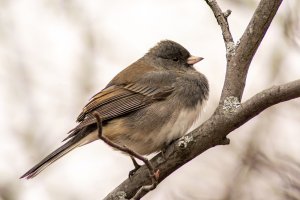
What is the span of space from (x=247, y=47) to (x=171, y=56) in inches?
65.9

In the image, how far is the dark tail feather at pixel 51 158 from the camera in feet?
11.2

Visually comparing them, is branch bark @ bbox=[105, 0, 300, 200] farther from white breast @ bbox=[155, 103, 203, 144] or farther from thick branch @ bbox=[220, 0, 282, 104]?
white breast @ bbox=[155, 103, 203, 144]

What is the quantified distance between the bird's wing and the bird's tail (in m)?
0.24

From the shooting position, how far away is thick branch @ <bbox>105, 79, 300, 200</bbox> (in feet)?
8.41

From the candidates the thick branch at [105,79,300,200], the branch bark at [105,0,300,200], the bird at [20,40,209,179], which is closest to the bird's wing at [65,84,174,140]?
the bird at [20,40,209,179]

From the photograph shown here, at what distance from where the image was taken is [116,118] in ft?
12.4

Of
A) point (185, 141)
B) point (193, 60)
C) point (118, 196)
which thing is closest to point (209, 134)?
point (185, 141)

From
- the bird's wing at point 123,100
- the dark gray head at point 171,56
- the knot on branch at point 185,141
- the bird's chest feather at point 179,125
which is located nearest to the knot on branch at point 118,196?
the knot on branch at point 185,141

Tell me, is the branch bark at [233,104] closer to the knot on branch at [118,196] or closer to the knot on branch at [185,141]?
the knot on branch at [185,141]

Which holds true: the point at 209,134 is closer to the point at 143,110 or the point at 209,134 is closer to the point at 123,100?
the point at 143,110

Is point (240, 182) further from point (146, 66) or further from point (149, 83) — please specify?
point (146, 66)

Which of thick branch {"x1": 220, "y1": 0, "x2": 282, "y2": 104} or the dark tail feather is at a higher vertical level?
thick branch {"x1": 220, "y1": 0, "x2": 282, "y2": 104}

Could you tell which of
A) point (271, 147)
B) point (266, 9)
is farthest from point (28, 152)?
point (266, 9)

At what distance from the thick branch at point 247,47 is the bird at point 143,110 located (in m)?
0.79
